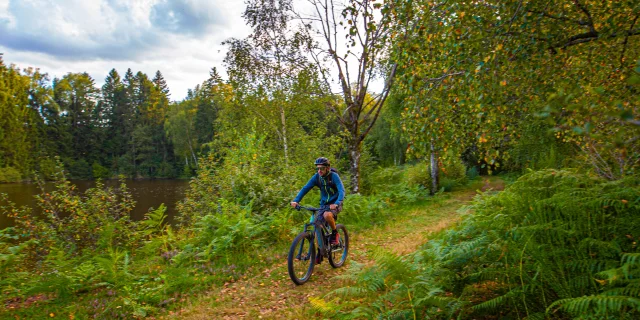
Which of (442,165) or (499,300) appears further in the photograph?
(442,165)

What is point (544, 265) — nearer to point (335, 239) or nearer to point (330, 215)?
point (330, 215)

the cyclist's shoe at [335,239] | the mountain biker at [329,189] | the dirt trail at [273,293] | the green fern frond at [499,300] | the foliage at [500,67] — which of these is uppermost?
the foliage at [500,67]

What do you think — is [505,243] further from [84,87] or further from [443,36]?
[84,87]

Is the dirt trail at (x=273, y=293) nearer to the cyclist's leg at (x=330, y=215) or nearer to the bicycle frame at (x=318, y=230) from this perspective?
the bicycle frame at (x=318, y=230)

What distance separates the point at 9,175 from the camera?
40.0 m

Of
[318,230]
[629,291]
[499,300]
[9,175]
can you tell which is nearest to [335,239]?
[318,230]

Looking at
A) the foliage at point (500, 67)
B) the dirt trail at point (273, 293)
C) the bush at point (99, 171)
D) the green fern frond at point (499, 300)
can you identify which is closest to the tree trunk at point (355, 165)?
the dirt trail at point (273, 293)

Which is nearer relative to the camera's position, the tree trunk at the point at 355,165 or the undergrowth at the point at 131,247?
the undergrowth at the point at 131,247

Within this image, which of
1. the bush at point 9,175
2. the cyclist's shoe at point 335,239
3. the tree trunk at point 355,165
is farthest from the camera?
the bush at point 9,175

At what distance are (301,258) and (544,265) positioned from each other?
355 centimetres

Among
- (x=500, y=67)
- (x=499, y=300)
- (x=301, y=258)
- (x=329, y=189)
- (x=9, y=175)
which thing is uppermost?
(x=500, y=67)

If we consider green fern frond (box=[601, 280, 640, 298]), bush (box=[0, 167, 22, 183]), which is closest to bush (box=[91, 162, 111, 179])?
bush (box=[0, 167, 22, 183])

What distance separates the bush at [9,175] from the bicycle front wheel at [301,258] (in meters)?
49.1

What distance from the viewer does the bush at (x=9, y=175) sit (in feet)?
129
